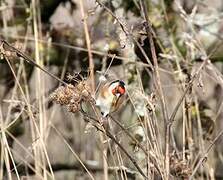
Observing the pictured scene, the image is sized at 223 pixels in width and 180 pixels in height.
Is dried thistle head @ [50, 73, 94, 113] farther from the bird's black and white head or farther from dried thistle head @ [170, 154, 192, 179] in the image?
dried thistle head @ [170, 154, 192, 179]

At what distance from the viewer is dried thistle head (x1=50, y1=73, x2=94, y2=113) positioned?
669mm

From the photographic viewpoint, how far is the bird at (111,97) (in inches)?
29.6

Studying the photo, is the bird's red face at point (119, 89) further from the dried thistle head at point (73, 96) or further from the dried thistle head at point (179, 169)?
the dried thistle head at point (179, 169)

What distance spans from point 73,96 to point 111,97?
4.2 inches

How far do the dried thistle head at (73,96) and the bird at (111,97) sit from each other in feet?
0.25

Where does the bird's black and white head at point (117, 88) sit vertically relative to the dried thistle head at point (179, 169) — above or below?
above

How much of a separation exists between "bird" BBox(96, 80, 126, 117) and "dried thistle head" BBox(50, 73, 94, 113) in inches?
3.1

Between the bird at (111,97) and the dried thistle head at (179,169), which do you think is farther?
the dried thistle head at (179,169)

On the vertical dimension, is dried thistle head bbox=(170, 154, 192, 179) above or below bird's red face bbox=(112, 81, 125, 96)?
below

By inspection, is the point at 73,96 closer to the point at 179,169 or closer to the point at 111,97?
the point at 111,97

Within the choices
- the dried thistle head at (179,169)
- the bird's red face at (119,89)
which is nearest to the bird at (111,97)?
the bird's red face at (119,89)

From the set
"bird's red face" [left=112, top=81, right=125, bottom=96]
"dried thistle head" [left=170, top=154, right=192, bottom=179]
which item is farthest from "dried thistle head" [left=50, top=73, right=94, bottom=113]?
"dried thistle head" [left=170, top=154, right=192, bottom=179]

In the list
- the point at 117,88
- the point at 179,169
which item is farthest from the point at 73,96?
the point at 179,169

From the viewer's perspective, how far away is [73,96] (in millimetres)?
671
